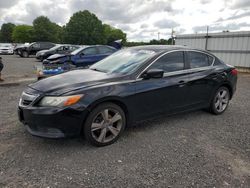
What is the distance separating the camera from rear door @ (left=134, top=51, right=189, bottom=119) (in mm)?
3533

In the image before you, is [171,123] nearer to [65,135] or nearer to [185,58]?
[185,58]

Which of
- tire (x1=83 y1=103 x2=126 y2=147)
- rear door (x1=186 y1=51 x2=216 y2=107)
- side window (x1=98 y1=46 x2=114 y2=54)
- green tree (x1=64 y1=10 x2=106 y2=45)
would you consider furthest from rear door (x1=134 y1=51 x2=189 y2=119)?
green tree (x1=64 y1=10 x2=106 y2=45)

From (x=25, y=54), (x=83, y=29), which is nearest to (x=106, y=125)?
(x=25, y=54)

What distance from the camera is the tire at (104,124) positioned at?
3105mm

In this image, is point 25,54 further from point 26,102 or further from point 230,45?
point 26,102

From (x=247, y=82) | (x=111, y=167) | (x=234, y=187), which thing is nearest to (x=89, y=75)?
(x=111, y=167)

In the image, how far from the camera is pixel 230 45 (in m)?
11.8

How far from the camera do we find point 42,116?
9.50 feet

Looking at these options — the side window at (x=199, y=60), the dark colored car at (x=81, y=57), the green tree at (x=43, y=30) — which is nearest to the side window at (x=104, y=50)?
the dark colored car at (x=81, y=57)

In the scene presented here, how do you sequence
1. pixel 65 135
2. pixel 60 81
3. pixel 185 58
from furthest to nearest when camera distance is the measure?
pixel 185 58
pixel 60 81
pixel 65 135

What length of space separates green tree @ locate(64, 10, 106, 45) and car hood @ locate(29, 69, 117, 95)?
4926 centimetres

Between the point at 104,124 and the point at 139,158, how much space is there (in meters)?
0.72

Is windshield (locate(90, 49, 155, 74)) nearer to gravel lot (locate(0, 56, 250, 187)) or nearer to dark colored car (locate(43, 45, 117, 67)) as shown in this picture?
gravel lot (locate(0, 56, 250, 187))

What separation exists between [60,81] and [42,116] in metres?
0.68
